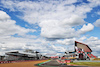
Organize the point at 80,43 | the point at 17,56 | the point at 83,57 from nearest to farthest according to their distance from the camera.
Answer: the point at 83,57 → the point at 80,43 → the point at 17,56

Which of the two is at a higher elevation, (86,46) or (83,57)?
(86,46)

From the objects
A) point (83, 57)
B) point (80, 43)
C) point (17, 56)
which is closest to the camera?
point (83, 57)

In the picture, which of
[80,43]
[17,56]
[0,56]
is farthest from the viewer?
[0,56]

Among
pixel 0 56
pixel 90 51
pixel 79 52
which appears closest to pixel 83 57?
pixel 79 52

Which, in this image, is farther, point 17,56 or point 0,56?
point 0,56

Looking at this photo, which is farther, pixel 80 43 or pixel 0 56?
pixel 0 56

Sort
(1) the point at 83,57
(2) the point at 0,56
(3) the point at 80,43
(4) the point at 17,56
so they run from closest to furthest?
(1) the point at 83,57
(3) the point at 80,43
(4) the point at 17,56
(2) the point at 0,56

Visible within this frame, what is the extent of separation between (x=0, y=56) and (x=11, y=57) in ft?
93.7

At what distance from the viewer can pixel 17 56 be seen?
12206 cm

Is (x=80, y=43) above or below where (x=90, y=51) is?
above

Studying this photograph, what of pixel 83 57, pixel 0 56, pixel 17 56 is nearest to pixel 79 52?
pixel 83 57

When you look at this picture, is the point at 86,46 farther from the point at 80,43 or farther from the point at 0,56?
the point at 0,56

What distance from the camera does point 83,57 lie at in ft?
324

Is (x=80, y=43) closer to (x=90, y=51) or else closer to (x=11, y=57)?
(x=90, y=51)
